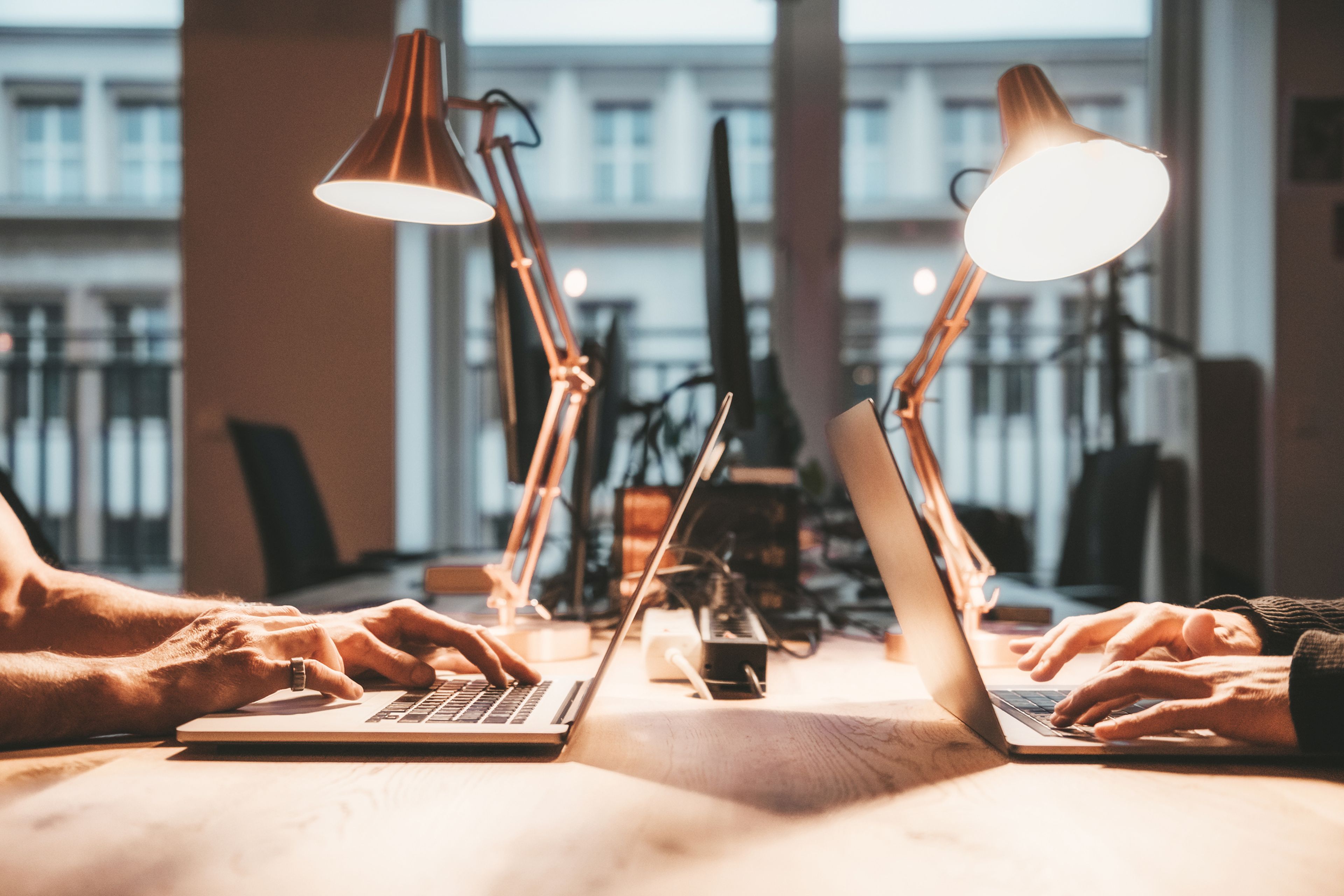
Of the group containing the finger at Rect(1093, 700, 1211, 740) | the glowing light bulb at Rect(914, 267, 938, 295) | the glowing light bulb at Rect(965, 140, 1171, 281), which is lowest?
the finger at Rect(1093, 700, 1211, 740)

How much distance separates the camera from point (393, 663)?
0.75 metres

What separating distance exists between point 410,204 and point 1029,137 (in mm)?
688

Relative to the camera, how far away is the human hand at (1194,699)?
0.60 metres

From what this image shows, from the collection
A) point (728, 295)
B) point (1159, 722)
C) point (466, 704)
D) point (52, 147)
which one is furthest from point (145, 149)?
point (1159, 722)

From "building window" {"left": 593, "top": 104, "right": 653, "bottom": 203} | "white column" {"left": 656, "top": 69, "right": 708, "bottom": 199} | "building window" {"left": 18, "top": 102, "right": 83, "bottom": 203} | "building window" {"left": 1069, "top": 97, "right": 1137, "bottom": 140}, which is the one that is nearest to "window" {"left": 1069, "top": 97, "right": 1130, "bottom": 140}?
"building window" {"left": 1069, "top": 97, "right": 1137, "bottom": 140}

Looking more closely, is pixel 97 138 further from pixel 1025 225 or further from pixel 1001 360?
pixel 1025 225

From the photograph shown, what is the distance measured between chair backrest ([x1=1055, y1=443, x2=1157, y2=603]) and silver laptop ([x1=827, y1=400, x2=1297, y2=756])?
3.97ft

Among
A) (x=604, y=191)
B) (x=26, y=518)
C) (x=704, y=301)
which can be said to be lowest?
(x=26, y=518)

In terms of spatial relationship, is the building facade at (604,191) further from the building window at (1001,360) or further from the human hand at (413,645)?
the human hand at (413,645)

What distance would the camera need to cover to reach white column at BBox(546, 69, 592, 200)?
26.2 ft

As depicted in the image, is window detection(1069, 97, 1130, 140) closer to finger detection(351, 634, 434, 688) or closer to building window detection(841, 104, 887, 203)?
building window detection(841, 104, 887, 203)

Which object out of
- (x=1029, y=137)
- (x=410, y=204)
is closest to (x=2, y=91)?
(x=410, y=204)

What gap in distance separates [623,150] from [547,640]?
8.12 m

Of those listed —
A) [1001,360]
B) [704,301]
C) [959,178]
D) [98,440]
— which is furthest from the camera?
[98,440]
